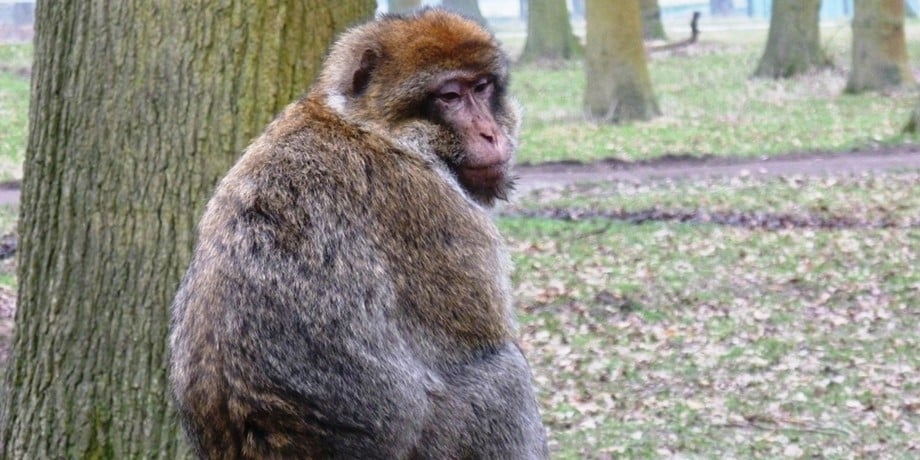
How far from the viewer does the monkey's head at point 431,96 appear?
379cm

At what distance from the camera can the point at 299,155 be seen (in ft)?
11.7

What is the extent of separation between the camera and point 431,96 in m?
3.82

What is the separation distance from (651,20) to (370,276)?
32.3m

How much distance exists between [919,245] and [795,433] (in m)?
4.96

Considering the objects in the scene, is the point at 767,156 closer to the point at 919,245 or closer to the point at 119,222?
the point at 919,245

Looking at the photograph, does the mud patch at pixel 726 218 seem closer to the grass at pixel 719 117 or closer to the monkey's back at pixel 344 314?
the grass at pixel 719 117

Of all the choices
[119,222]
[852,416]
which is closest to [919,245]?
[852,416]

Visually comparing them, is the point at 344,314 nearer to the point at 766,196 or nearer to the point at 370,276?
the point at 370,276

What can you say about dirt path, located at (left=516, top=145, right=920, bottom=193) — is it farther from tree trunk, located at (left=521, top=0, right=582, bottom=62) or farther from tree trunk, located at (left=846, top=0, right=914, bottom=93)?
tree trunk, located at (left=521, top=0, right=582, bottom=62)

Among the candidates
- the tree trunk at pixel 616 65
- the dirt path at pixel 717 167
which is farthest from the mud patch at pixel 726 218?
the tree trunk at pixel 616 65

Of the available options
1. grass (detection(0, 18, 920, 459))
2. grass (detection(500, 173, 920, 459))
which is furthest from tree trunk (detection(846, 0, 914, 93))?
grass (detection(500, 173, 920, 459))

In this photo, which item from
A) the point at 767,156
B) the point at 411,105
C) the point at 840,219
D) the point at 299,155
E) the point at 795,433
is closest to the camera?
the point at 299,155

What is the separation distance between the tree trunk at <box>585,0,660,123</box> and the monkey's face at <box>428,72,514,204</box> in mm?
16562

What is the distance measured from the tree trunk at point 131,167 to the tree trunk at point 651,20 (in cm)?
3055
